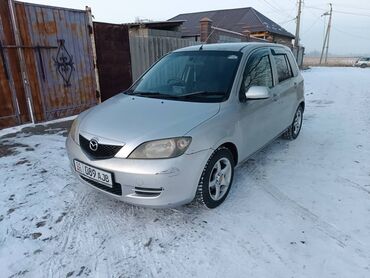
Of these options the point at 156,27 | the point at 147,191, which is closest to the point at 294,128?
the point at 147,191

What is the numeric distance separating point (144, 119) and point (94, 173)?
2.33ft

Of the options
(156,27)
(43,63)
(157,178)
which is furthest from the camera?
(156,27)

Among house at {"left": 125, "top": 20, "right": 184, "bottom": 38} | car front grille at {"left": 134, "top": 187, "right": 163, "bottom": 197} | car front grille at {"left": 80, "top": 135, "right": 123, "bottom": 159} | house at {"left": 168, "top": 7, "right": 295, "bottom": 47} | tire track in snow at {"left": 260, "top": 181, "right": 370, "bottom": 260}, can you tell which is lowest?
tire track in snow at {"left": 260, "top": 181, "right": 370, "bottom": 260}

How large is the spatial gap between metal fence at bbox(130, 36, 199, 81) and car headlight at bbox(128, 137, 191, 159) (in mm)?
6126

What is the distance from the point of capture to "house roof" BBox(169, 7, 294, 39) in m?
28.5

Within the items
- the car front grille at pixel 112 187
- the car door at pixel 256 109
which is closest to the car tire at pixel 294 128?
the car door at pixel 256 109

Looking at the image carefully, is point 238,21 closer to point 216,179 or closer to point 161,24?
point 161,24

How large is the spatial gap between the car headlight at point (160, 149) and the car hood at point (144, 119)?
→ 5 centimetres

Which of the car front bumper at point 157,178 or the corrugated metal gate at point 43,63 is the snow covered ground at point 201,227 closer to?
the car front bumper at point 157,178

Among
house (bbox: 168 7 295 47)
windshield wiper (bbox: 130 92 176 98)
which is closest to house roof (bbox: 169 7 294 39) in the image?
house (bbox: 168 7 295 47)

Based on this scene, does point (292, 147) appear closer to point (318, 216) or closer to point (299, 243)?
point (318, 216)


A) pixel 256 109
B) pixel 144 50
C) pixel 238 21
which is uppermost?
pixel 238 21

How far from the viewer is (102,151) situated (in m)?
2.77

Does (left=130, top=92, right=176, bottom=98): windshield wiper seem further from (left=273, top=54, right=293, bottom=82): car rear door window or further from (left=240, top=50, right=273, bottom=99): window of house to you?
(left=273, top=54, right=293, bottom=82): car rear door window
